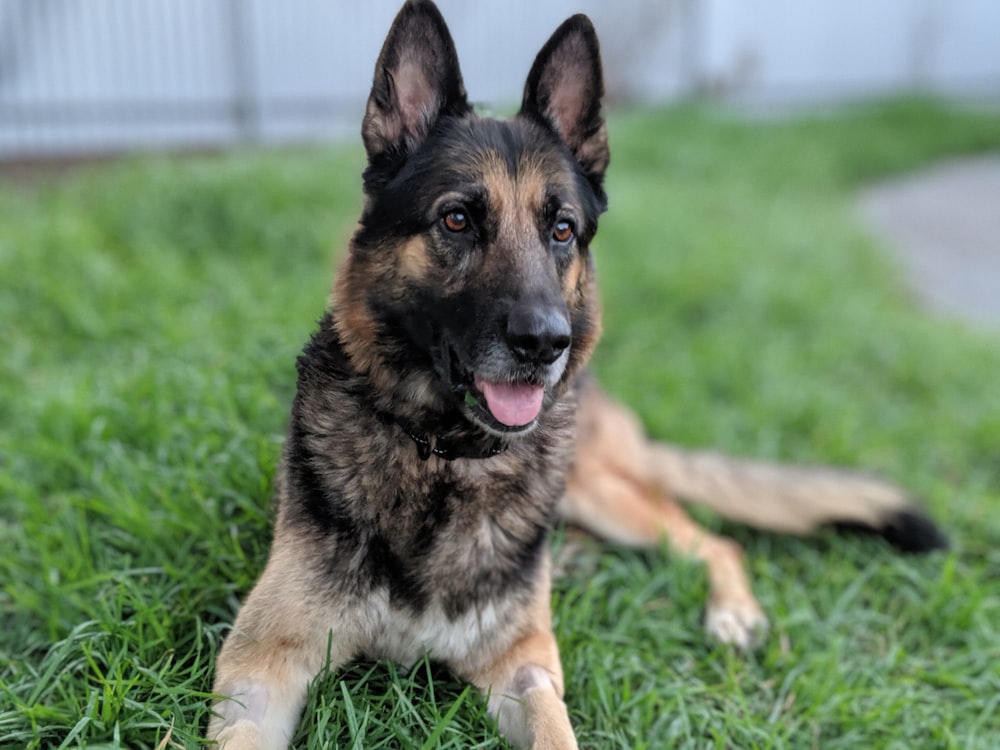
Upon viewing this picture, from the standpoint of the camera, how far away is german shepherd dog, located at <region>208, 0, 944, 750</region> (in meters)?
2.15

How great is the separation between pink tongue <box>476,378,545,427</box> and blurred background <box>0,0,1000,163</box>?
4123mm

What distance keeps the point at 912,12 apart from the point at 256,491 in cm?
1733

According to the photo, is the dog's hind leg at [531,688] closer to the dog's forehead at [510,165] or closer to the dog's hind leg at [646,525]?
the dog's hind leg at [646,525]

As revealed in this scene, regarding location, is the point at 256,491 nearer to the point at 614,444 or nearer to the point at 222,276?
the point at 614,444

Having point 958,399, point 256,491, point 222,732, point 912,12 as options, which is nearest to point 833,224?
point 958,399

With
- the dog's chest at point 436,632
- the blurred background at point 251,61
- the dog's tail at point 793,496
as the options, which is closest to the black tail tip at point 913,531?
the dog's tail at point 793,496

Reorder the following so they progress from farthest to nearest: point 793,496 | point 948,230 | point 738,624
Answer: point 948,230 < point 793,496 < point 738,624

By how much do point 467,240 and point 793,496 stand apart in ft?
6.95

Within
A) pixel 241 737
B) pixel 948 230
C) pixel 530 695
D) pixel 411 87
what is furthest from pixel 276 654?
pixel 948 230

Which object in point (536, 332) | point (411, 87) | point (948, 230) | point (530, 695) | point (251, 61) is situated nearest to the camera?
point (536, 332)

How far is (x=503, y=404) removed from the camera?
2.13 metres

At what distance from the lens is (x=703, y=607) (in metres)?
3.18

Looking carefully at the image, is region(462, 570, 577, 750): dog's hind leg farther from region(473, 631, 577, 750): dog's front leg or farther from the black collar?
the black collar

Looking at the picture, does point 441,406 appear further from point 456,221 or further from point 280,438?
point 280,438
